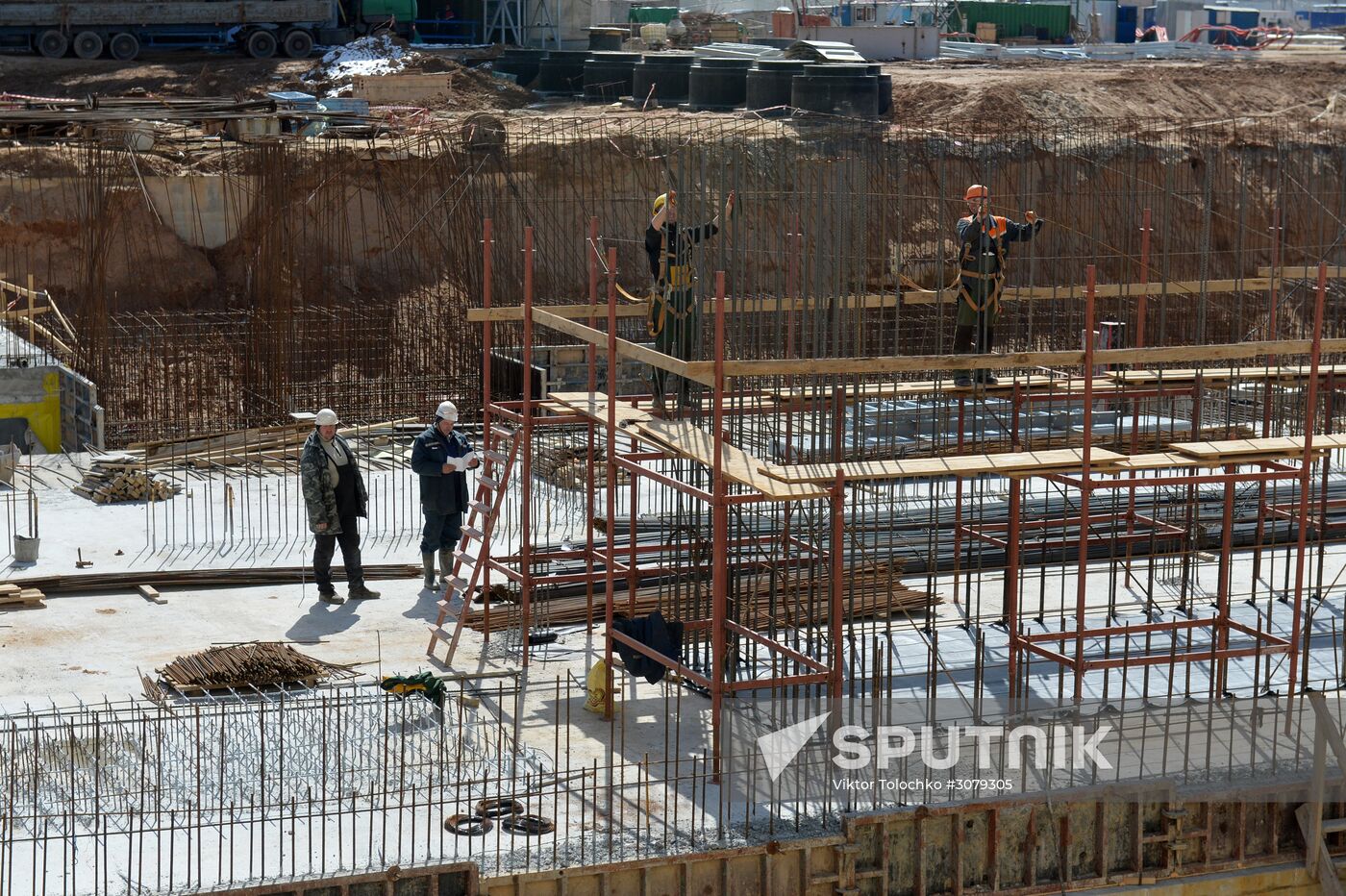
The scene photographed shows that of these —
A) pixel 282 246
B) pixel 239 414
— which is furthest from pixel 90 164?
pixel 239 414

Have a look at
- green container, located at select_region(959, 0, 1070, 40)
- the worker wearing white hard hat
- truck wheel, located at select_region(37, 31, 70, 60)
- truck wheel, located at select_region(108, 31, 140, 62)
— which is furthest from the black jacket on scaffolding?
green container, located at select_region(959, 0, 1070, 40)

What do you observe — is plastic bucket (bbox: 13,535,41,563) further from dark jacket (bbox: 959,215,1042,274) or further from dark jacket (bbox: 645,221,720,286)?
dark jacket (bbox: 959,215,1042,274)

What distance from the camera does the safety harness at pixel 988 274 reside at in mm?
14594

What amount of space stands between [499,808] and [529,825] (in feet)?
0.67

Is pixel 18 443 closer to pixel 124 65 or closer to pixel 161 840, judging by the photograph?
pixel 161 840

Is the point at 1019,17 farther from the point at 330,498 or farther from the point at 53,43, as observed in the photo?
the point at 330,498

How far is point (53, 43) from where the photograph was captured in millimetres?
38219

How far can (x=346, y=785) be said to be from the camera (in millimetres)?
10758

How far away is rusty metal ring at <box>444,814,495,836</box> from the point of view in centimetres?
1010

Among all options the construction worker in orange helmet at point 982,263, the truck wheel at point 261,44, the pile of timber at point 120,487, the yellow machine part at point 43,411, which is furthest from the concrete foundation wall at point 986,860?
the truck wheel at point 261,44

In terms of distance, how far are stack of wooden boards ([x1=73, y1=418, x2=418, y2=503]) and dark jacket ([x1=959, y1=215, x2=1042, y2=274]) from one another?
6.67 m

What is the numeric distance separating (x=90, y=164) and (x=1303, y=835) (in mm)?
19081

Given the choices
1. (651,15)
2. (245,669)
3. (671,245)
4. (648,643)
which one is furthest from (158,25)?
(648,643)

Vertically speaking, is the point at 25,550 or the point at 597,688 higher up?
the point at 25,550
